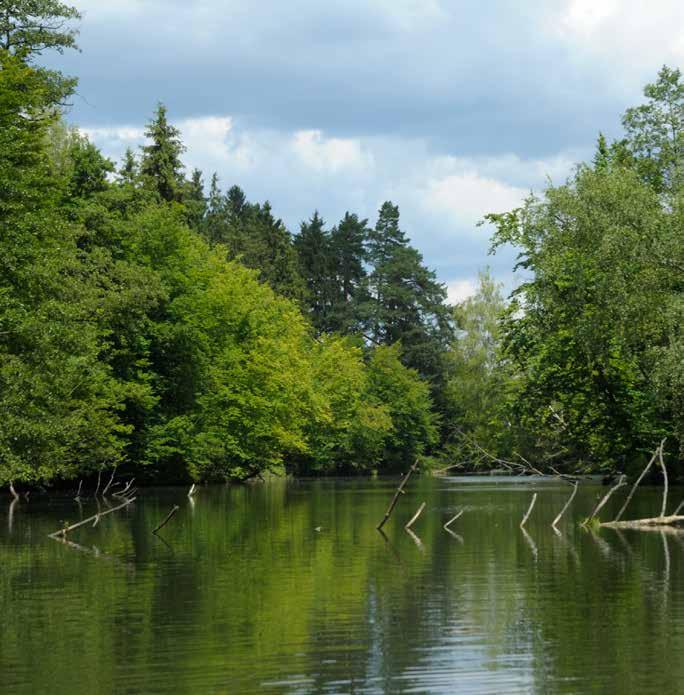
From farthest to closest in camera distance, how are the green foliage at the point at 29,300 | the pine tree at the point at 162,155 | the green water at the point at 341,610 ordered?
the pine tree at the point at 162,155
the green foliage at the point at 29,300
the green water at the point at 341,610

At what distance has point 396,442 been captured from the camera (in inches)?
4614

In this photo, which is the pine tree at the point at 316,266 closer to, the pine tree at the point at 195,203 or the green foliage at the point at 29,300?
the pine tree at the point at 195,203

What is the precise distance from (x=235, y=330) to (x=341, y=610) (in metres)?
58.8

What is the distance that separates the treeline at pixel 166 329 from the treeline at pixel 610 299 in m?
16.8

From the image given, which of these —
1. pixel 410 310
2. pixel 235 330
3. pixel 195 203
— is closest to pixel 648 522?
pixel 235 330

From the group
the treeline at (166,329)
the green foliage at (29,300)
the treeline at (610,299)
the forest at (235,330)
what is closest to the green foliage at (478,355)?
the forest at (235,330)

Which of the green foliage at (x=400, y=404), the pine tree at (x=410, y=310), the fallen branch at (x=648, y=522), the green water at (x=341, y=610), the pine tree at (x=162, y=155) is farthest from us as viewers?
the pine tree at (x=410, y=310)

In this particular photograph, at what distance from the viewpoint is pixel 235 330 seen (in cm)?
7838

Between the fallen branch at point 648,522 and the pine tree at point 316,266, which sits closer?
the fallen branch at point 648,522

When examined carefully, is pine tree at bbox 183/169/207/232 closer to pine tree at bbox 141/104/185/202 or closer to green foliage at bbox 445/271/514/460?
pine tree at bbox 141/104/185/202

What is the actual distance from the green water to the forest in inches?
290

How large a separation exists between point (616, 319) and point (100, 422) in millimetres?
24163

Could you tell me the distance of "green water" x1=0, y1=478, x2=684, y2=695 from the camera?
14.6m

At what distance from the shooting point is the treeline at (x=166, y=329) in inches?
1543
